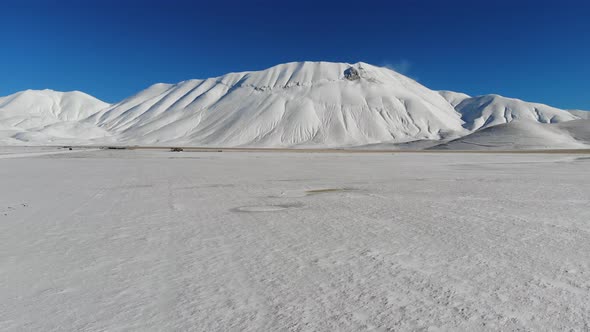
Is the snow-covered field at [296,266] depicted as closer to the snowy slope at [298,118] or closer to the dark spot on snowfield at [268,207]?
the dark spot on snowfield at [268,207]

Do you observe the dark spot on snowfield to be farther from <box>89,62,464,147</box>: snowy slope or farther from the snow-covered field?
<box>89,62,464,147</box>: snowy slope

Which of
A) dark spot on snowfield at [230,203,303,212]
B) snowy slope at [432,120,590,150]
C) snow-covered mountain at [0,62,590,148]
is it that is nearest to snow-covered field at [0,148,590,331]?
dark spot on snowfield at [230,203,303,212]

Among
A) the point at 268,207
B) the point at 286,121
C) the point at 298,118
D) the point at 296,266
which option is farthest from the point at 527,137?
the point at 296,266

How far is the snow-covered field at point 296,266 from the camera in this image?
445cm

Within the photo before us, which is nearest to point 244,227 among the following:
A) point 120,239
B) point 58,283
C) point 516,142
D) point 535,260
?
point 120,239

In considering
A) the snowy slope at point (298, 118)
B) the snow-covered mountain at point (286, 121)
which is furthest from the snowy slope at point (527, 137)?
the snowy slope at point (298, 118)

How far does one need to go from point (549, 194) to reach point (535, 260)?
9.33 metres

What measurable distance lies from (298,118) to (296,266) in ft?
528

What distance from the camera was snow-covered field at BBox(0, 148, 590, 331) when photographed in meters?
4.45

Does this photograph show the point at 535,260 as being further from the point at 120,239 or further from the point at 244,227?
the point at 120,239

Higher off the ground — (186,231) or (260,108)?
(260,108)

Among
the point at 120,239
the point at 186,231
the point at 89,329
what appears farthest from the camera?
the point at 186,231

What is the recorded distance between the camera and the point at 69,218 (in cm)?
1024

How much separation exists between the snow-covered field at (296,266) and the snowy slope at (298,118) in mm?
138524
